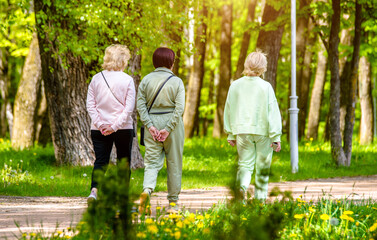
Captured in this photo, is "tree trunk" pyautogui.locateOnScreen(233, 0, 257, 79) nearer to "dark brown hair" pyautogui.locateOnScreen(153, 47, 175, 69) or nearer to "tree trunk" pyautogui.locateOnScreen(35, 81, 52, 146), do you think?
"tree trunk" pyautogui.locateOnScreen(35, 81, 52, 146)

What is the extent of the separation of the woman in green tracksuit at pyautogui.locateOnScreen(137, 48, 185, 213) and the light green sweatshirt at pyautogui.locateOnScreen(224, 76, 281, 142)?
74 cm

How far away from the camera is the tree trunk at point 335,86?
1190 centimetres

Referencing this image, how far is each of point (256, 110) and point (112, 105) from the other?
62.3 inches

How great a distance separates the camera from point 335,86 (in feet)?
39.6

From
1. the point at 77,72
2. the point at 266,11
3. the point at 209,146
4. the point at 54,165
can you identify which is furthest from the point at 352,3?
the point at 54,165

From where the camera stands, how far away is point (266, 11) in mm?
13281

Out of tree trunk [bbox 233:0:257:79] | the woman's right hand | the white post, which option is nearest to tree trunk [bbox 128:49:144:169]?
the white post

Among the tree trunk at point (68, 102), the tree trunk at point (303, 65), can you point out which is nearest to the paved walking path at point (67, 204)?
the tree trunk at point (68, 102)

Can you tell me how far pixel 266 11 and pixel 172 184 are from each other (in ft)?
27.4

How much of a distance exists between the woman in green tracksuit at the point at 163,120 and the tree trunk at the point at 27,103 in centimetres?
1048

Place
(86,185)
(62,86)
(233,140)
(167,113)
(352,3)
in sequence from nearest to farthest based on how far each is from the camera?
(167,113), (233,140), (86,185), (62,86), (352,3)

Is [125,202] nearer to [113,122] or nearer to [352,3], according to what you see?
[113,122]

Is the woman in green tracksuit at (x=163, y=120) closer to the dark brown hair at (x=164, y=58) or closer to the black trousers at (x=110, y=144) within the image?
the dark brown hair at (x=164, y=58)

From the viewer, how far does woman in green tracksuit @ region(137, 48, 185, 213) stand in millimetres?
5734
